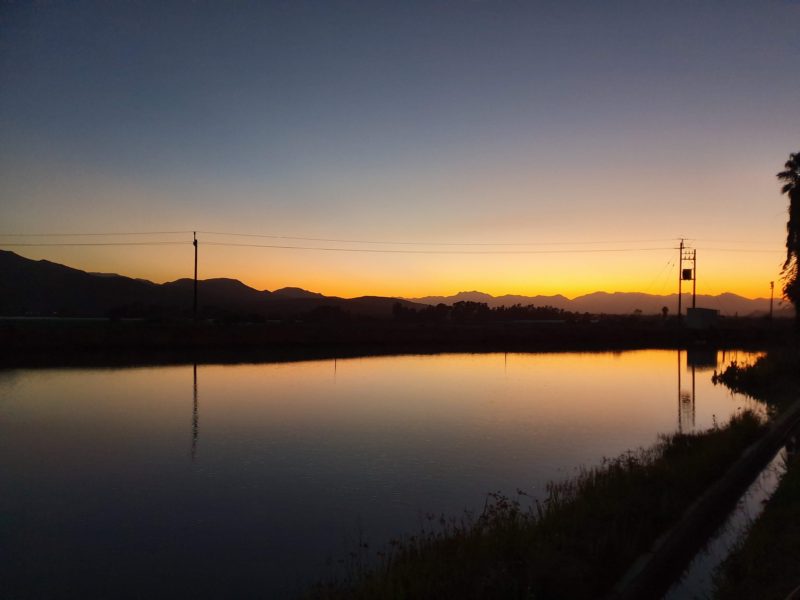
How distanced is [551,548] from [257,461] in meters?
7.07

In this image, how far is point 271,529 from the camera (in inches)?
310

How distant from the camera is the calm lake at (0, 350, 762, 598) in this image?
6918 mm

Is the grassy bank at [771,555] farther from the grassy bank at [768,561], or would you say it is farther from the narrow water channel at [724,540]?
the narrow water channel at [724,540]

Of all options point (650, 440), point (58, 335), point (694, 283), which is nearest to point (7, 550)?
point (650, 440)

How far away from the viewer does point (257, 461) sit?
443 inches

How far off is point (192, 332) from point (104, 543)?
112 feet

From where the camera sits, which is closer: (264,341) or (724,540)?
(724,540)

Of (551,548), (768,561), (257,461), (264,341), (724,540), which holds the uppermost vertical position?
(264,341)

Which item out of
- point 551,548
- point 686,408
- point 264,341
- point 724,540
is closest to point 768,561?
point 724,540

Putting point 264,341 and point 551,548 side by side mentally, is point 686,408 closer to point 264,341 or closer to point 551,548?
point 551,548

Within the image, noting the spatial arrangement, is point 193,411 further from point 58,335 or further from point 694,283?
point 694,283

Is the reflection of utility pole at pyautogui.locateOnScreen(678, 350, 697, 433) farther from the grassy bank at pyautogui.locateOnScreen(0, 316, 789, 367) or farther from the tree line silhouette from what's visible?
the tree line silhouette

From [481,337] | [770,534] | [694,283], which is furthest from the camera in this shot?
[694,283]

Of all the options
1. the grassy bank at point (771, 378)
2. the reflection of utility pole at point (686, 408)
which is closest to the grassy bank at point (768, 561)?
the reflection of utility pole at point (686, 408)
